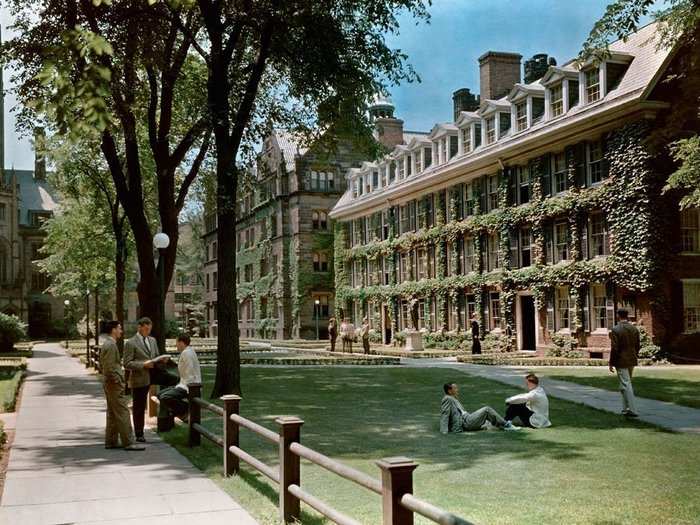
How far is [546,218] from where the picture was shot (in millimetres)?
33531

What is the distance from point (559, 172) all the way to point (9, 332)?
29.5 metres

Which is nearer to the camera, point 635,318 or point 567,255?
point 635,318

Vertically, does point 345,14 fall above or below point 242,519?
above

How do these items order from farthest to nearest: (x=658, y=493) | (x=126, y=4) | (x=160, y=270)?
(x=160, y=270) → (x=126, y=4) → (x=658, y=493)

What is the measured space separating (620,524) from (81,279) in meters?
47.5

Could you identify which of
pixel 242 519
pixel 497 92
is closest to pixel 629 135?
pixel 497 92

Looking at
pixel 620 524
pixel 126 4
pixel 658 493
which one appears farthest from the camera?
pixel 126 4

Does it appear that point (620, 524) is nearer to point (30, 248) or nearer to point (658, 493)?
point (658, 493)

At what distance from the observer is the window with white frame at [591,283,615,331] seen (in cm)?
3008

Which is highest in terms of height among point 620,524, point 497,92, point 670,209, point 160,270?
point 497,92

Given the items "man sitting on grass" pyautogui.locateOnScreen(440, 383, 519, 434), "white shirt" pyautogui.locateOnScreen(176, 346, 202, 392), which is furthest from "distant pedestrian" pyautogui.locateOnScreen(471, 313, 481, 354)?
"white shirt" pyautogui.locateOnScreen(176, 346, 202, 392)

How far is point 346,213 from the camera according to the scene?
52.6 m

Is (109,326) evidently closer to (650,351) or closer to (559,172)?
(650,351)

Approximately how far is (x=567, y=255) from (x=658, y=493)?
2530cm
